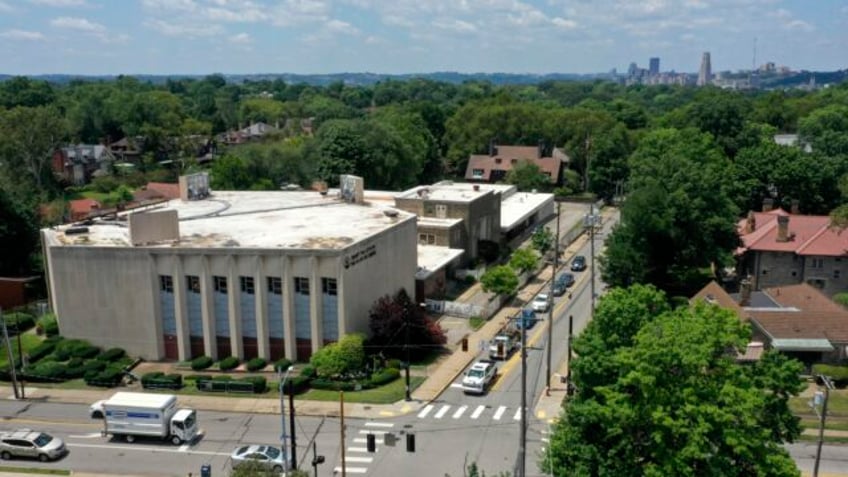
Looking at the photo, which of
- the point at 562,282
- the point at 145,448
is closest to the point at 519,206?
the point at 562,282

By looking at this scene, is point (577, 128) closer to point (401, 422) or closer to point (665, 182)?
point (665, 182)

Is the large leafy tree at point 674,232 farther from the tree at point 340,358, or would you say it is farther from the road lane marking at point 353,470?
the road lane marking at point 353,470

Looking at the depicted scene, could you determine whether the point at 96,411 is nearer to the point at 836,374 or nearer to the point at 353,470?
the point at 353,470

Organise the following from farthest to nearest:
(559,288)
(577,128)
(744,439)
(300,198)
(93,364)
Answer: (577,128) < (300,198) < (559,288) < (93,364) < (744,439)

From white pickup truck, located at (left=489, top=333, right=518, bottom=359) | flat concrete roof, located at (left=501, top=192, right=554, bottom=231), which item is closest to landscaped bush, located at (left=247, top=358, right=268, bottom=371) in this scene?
white pickup truck, located at (left=489, top=333, right=518, bottom=359)

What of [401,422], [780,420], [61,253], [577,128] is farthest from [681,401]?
[577,128]
